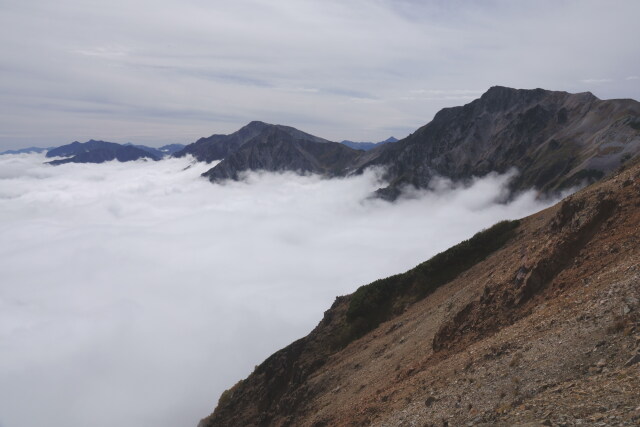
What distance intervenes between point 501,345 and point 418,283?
918 inches

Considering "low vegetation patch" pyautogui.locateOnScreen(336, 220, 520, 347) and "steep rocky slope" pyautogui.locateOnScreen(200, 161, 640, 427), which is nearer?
"steep rocky slope" pyautogui.locateOnScreen(200, 161, 640, 427)

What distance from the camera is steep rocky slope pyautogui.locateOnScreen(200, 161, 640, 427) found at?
13742 mm

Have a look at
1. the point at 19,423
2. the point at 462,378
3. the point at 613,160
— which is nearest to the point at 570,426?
the point at 462,378

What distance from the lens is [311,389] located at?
112 ft

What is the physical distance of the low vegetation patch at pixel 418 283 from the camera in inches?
1582

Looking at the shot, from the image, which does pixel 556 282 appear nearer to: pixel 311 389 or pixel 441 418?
pixel 441 418

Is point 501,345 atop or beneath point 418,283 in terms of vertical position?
atop

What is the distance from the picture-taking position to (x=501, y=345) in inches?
741

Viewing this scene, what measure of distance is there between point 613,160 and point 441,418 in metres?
187

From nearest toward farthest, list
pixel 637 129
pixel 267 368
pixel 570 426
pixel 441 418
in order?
1. pixel 570 426
2. pixel 441 418
3. pixel 267 368
4. pixel 637 129

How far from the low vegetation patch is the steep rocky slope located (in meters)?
0.15

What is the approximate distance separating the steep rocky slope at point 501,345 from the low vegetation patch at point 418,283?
15 centimetres

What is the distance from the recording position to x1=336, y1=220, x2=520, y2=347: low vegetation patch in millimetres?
40188

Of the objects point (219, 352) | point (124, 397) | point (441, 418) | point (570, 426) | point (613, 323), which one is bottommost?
point (124, 397)
